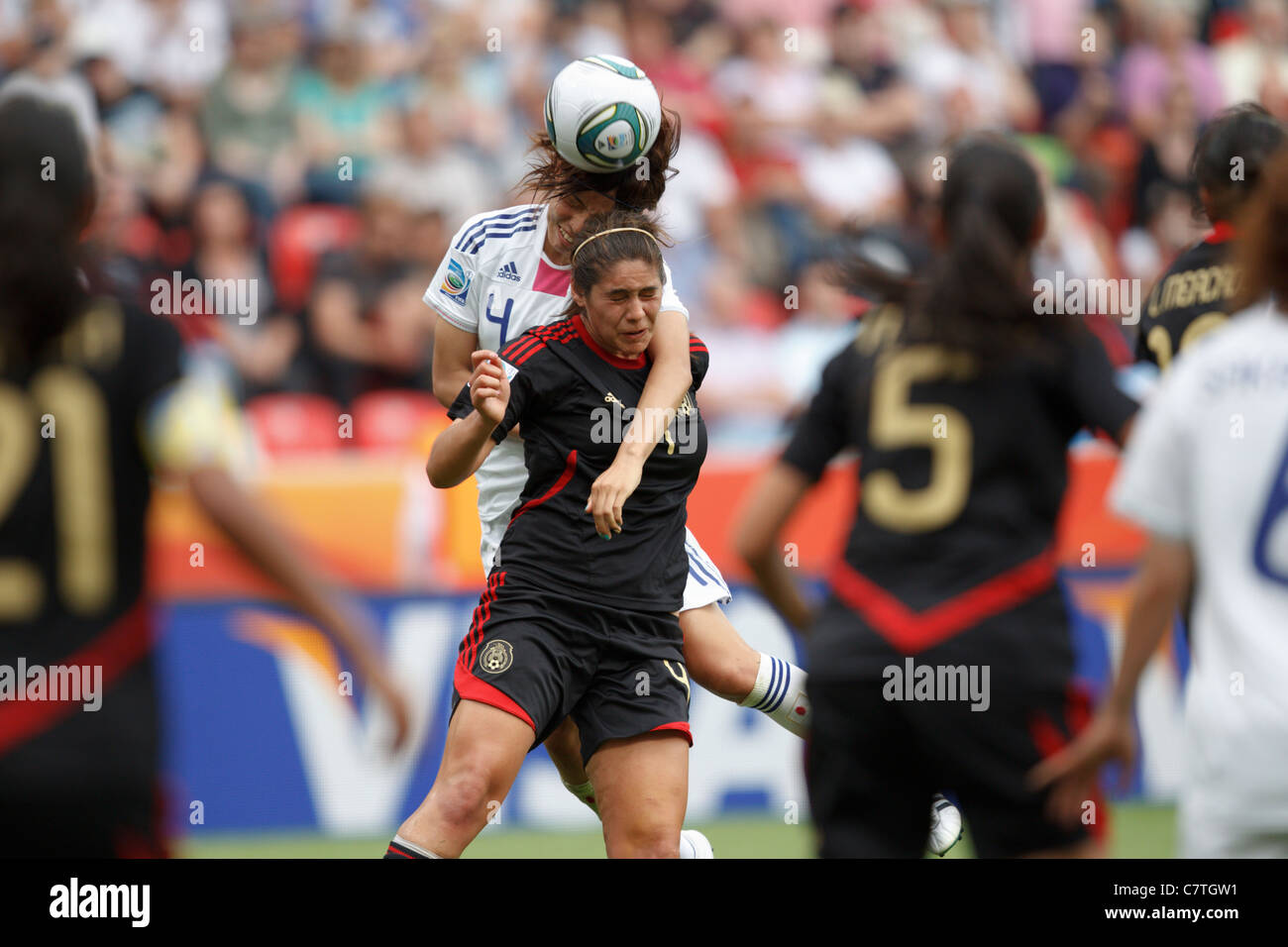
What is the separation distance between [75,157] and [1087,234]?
10.9 meters

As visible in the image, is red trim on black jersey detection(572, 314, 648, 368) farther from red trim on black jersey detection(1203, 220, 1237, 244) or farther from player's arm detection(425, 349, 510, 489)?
red trim on black jersey detection(1203, 220, 1237, 244)

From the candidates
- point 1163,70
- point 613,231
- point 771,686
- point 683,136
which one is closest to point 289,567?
point 613,231

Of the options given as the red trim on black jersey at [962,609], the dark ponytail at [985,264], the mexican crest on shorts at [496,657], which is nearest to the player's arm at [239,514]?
the red trim on black jersey at [962,609]

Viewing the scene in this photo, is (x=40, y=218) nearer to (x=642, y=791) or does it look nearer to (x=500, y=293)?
(x=500, y=293)

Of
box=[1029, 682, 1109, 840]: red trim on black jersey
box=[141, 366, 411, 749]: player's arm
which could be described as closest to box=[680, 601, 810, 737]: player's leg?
box=[1029, 682, 1109, 840]: red trim on black jersey

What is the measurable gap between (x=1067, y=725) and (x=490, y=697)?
5.65 ft

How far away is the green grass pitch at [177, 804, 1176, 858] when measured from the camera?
298 inches

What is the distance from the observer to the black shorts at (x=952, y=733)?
3.83 m

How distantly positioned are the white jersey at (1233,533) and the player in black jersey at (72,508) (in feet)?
5.52

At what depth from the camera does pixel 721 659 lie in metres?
5.75

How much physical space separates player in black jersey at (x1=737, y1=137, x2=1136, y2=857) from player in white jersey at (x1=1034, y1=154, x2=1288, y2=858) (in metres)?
0.28

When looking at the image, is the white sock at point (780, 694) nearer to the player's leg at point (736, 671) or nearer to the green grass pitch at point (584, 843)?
the player's leg at point (736, 671)
